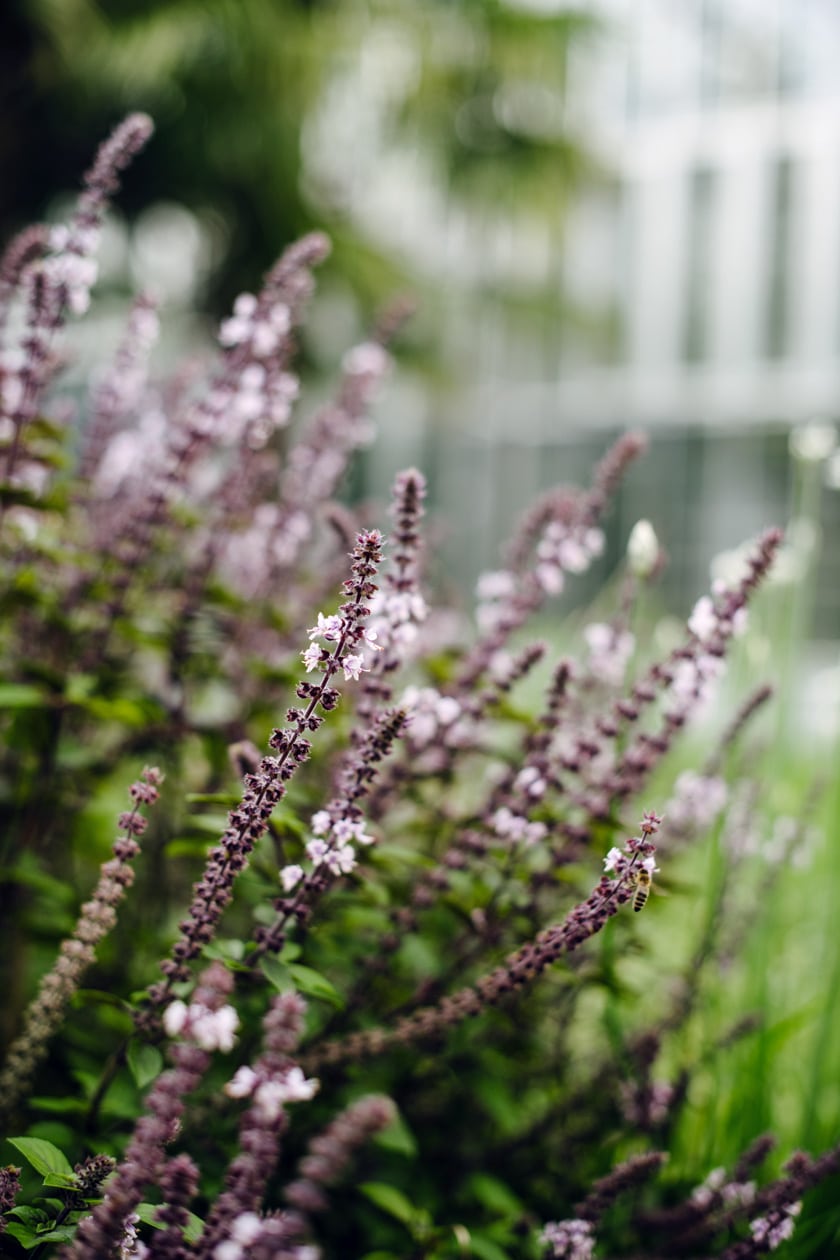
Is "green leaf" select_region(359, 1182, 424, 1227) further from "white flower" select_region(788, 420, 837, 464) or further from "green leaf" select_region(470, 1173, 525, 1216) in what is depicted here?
"white flower" select_region(788, 420, 837, 464)

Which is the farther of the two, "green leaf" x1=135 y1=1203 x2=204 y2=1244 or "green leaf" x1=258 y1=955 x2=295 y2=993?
"green leaf" x1=258 y1=955 x2=295 y2=993

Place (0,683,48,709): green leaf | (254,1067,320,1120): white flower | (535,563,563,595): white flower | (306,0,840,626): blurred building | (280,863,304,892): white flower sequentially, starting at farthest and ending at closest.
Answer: (306,0,840,626): blurred building
(535,563,563,595): white flower
(0,683,48,709): green leaf
(280,863,304,892): white flower
(254,1067,320,1120): white flower

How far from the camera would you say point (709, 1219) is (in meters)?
1.64

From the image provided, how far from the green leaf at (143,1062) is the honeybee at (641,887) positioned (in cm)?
58

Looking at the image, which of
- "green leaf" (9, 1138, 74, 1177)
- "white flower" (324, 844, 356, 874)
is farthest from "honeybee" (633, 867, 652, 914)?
"green leaf" (9, 1138, 74, 1177)

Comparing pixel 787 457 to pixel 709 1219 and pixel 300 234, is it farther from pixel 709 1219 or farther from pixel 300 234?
pixel 709 1219

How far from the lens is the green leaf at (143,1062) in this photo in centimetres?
128

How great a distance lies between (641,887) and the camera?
118 cm

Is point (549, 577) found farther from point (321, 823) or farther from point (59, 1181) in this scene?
point (59, 1181)

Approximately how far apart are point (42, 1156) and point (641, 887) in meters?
0.72

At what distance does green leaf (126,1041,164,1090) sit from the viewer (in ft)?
4.20

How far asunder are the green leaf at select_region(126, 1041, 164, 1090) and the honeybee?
0.58m

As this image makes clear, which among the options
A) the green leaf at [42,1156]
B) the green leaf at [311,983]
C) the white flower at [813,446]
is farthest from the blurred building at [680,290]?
the green leaf at [42,1156]

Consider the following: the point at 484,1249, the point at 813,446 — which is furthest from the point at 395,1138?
the point at 813,446
